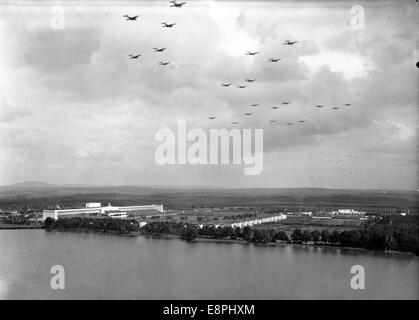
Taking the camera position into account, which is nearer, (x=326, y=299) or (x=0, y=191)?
(x=326, y=299)

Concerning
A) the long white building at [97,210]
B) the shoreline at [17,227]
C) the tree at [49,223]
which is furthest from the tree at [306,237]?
the shoreline at [17,227]

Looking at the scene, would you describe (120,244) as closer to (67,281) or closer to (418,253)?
(67,281)

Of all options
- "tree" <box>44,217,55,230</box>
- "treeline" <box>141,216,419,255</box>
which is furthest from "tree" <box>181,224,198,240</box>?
"tree" <box>44,217,55,230</box>

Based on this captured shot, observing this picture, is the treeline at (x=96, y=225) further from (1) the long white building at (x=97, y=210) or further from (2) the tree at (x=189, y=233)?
(2) the tree at (x=189, y=233)

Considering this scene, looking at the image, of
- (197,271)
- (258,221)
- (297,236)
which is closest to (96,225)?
(258,221)

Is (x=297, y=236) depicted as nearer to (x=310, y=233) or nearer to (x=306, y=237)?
(x=306, y=237)

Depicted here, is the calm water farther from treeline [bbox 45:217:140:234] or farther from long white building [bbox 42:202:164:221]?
long white building [bbox 42:202:164:221]

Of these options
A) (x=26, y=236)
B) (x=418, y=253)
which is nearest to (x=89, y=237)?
(x=26, y=236)
